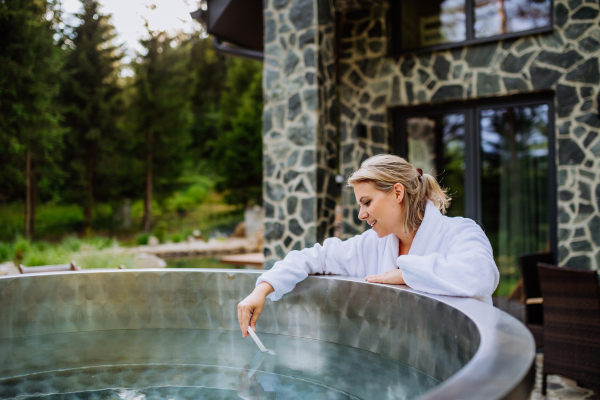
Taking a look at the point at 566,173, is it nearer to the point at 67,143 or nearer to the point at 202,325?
the point at 202,325

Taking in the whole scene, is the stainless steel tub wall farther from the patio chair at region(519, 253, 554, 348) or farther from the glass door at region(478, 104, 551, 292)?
the glass door at region(478, 104, 551, 292)

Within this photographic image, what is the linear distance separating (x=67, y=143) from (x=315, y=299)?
1469 centimetres

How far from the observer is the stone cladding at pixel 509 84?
429 cm

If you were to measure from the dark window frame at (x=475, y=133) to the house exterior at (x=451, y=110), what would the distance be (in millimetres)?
11

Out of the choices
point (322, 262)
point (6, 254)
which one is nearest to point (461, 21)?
point (322, 262)

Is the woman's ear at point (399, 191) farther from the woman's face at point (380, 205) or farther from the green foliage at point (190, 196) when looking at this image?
the green foliage at point (190, 196)

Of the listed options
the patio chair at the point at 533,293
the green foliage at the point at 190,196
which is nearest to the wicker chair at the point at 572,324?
the patio chair at the point at 533,293

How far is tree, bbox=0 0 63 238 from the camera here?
1076 centimetres

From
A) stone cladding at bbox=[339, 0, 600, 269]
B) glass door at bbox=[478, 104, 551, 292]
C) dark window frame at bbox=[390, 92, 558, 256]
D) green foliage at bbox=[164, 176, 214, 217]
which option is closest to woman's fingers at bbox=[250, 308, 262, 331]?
stone cladding at bbox=[339, 0, 600, 269]

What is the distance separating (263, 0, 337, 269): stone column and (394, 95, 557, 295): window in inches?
45.4

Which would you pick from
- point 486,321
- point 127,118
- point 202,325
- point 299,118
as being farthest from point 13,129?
point 486,321

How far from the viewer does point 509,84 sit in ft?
15.0

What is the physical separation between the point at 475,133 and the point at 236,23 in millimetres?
Result: 2952

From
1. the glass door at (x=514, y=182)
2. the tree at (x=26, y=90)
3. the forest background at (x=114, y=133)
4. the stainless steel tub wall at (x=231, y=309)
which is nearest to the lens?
the stainless steel tub wall at (x=231, y=309)
